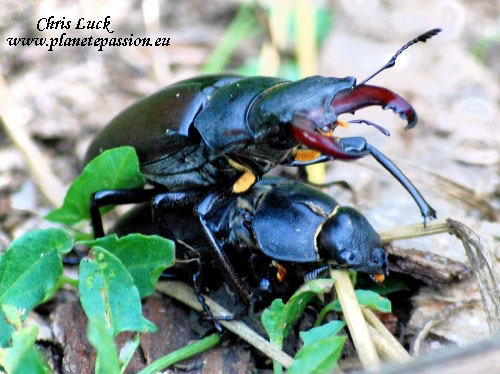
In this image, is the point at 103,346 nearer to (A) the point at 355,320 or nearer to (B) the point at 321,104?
(A) the point at 355,320

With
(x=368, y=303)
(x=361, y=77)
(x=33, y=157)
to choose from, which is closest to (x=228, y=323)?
(x=368, y=303)

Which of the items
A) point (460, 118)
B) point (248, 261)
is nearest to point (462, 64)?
point (460, 118)

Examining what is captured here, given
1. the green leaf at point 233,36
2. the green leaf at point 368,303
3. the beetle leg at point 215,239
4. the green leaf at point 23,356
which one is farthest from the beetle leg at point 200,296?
the green leaf at point 233,36

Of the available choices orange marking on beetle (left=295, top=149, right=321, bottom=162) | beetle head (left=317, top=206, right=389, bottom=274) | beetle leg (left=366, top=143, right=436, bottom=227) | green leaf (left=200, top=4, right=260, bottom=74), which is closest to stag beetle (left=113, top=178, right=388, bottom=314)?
beetle head (left=317, top=206, right=389, bottom=274)

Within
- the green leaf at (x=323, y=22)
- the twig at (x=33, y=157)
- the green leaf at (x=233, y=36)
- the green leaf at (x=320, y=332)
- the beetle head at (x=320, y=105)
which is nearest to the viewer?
the green leaf at (x=320, y=332)

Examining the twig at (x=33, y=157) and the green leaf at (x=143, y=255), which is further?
the twig at (x=33, y=157)

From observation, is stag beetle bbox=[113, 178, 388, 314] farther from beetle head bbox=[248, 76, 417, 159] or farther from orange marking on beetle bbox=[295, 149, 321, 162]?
beetle head bbox=[248, 76, 417, 159]

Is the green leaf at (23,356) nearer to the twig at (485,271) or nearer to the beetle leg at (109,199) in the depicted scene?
the beetle leg at (109,199)
